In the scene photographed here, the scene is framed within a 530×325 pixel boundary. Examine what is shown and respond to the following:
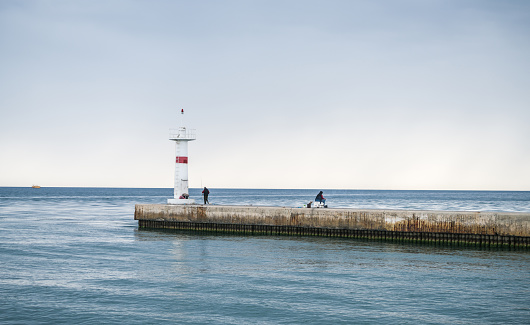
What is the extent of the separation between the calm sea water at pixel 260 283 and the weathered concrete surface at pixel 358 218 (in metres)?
1.52

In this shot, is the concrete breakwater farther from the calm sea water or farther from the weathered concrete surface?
the calm sea water

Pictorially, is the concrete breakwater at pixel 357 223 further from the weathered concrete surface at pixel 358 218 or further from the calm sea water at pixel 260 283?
the calm sea water at pixel 260 283

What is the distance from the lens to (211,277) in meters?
20.3

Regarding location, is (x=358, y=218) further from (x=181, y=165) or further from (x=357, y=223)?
(x=181, y=165)

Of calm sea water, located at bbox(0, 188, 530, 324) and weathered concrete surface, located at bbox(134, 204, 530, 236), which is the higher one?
weathered concrete surface, located at bbox(134, 204, 530, 236)

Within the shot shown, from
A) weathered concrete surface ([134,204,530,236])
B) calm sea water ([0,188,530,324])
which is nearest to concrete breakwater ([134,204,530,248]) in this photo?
weathered concrete surface ([134,204,530,236])

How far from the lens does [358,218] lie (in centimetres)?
3108

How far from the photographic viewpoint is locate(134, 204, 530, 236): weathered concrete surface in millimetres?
28078

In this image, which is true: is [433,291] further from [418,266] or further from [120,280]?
[120,280]

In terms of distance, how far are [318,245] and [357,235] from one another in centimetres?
328

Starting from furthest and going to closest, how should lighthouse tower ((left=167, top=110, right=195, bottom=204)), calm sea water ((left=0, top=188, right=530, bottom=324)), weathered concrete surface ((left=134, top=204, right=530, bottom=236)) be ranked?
A: lighthouse tower ((left=167, top=110, right=195, bottom=204)) → weathered concrete surface ((left=134, top=204, right=530, bottom=236)) → calm sea water ((left=0, top=188, right=530, bottom=324))

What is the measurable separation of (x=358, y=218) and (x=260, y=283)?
13211 millimetres

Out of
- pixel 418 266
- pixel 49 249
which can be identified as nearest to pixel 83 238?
pixel 49 249

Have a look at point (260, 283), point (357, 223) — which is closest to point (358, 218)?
point (357, 223)
